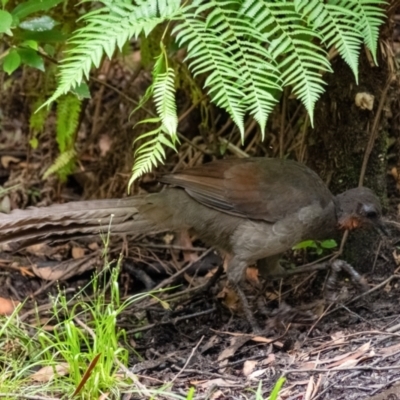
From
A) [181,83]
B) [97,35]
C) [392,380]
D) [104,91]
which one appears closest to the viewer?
[392,380]

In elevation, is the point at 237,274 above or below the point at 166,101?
below

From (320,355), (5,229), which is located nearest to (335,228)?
(320,355)

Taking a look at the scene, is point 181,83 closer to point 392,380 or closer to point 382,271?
point 382,271

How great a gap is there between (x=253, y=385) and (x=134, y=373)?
529 mm

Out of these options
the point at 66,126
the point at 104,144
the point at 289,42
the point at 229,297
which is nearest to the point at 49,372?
the point at 229,297

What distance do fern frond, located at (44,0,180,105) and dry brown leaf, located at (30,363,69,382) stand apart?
1.07 metres

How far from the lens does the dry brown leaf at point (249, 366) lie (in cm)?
319

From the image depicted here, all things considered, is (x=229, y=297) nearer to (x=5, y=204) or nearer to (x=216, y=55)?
(x=216, y=55)

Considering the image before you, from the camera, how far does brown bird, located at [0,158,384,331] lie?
12.5ft

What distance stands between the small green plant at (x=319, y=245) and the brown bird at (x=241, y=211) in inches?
4.5

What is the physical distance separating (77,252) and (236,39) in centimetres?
218

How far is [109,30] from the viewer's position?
9.71ft

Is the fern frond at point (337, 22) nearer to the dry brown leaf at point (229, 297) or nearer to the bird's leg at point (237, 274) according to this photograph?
the bird's leg at point (237, 274)

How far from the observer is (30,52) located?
3555mm
